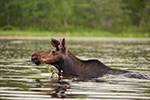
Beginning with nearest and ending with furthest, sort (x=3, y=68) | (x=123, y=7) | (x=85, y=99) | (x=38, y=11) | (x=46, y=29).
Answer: (x=85, y=99), (x=3, y=68), (x=46, y=29), (x=38, y=11), (x=123, y=7)

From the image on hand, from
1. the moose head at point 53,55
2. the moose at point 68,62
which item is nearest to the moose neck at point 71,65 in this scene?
the moose at point 68,62

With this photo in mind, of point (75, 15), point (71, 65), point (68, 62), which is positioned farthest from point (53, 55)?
point (75, 15)

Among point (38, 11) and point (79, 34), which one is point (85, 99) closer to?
point (79, 34)

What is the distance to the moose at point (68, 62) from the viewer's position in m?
12.7

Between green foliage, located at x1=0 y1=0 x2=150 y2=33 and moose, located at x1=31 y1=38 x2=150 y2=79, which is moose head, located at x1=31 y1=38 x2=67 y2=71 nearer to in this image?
moose, located at x1=31 y1=38 x2=150 y2=79

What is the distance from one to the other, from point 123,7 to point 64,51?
86.3 m

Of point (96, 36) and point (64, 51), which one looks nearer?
point (64, 51)

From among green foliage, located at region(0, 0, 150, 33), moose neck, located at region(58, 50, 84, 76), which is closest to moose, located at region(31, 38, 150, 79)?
moose neck, located at region(58, 50, 84, 76)

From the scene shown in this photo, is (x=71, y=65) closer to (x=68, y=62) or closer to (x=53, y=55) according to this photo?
(x=68, y=62)

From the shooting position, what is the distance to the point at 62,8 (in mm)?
89812

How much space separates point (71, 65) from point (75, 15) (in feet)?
277

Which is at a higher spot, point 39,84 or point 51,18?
point 51,18

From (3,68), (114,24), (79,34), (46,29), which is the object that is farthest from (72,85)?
(114,24)

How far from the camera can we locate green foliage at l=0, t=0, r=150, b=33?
8262cm
